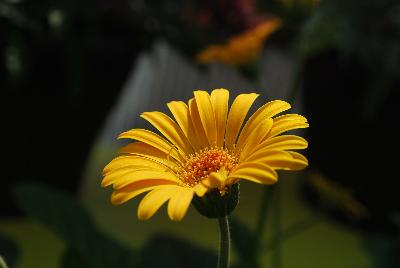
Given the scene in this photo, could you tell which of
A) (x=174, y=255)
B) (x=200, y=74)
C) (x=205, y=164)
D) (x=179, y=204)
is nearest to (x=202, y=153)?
(x=205, y=164)

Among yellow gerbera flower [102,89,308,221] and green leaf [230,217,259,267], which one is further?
green leaf [230,217,259,267]

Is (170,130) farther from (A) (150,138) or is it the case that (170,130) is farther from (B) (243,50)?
(B) (243,50)

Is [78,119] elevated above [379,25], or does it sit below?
below

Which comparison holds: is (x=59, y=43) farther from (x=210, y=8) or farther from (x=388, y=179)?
(x=388, y=179)

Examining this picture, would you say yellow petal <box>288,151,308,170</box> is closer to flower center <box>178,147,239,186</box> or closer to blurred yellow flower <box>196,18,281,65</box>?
flower center <box>178,147,239,186</box>

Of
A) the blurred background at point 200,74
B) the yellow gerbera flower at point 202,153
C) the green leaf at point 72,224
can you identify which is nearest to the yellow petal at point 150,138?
the yellow gerbera flower at point 202,153


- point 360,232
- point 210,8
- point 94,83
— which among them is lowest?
point 360,232

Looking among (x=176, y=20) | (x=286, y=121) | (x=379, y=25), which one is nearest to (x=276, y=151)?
(x=286, y=121)

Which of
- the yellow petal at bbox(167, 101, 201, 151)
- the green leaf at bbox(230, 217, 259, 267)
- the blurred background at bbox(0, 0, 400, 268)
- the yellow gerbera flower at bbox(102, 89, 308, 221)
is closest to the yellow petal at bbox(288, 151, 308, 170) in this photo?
the yellow gerbera flower at bbox(102, 89, 308, 221)
